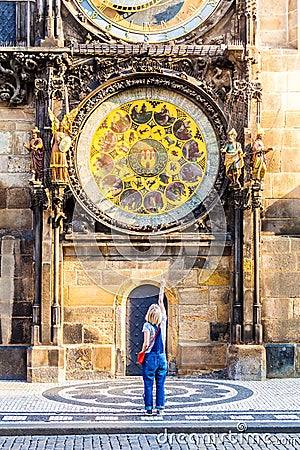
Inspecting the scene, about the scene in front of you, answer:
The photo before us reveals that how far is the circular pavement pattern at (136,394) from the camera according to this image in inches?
556

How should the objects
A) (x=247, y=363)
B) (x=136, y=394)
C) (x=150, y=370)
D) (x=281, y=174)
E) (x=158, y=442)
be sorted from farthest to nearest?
1. (x=281, y=174)
2. (x=247, y=363)
3. (x=136, y=394)
4. (x=150, y=370)
5. (x=158, y=442)

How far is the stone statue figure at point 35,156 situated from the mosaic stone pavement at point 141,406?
11.8 ft

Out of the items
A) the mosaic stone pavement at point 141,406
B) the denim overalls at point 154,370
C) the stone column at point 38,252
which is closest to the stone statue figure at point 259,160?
the mosaic stone pavement at point 141,406

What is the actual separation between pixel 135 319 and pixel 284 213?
333 centimetres

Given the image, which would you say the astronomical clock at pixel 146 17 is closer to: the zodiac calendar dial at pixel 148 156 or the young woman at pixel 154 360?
the zodiac calendar dial at pixel 148 156

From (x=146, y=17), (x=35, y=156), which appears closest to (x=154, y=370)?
(x=35, y=156)

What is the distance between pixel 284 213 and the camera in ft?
59.4

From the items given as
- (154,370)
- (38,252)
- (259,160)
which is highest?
(259,160)

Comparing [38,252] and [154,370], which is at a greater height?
[38,252]

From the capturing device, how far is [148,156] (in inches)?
711

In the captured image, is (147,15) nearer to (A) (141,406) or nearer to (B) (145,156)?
(B) (145,156)

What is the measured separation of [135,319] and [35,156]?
342 centimetres

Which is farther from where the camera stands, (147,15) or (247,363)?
(147,15)

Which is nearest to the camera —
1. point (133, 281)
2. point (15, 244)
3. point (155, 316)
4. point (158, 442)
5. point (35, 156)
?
point (158, 442)
